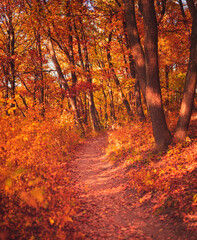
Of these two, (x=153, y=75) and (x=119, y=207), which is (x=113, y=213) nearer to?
(x=119, y=207)

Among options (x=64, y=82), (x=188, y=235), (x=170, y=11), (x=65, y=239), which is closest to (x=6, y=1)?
(x=64, y=82)

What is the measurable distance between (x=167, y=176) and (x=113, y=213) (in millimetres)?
1990

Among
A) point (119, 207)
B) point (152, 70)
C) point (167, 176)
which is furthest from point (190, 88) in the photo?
point (119, 207)

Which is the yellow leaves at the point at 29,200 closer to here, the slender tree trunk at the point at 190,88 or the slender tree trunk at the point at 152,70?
the slender tree trunk at the point at 152,70

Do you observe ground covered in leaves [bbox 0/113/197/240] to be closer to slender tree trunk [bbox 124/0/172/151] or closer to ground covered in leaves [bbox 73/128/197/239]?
ground covered in leaves [bbox 73/128/197/239]

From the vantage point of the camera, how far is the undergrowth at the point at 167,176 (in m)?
4.43

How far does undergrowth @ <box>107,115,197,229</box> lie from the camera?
14.5 ft

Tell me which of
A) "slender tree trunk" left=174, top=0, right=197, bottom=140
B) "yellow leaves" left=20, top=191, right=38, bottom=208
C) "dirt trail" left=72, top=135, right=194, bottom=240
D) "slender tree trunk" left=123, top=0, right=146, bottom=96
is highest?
"slender tree trunk" left=123, top=0, right=146, bottom=96

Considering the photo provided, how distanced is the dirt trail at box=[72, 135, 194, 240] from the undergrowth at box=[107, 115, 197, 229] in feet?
1.09

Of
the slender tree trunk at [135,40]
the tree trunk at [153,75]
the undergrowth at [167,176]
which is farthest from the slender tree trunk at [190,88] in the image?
the slender tree trunk at [135,40]

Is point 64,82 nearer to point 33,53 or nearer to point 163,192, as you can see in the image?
point 33,53

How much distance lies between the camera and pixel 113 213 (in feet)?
17.2

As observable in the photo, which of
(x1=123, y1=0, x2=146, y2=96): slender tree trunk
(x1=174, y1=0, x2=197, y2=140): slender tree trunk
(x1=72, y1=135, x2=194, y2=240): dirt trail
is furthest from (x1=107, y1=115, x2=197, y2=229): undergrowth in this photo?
(x1=123, y1=0, x2=146, y2=96): slender tree trunk

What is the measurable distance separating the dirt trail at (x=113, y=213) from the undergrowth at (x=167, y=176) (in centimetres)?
33
